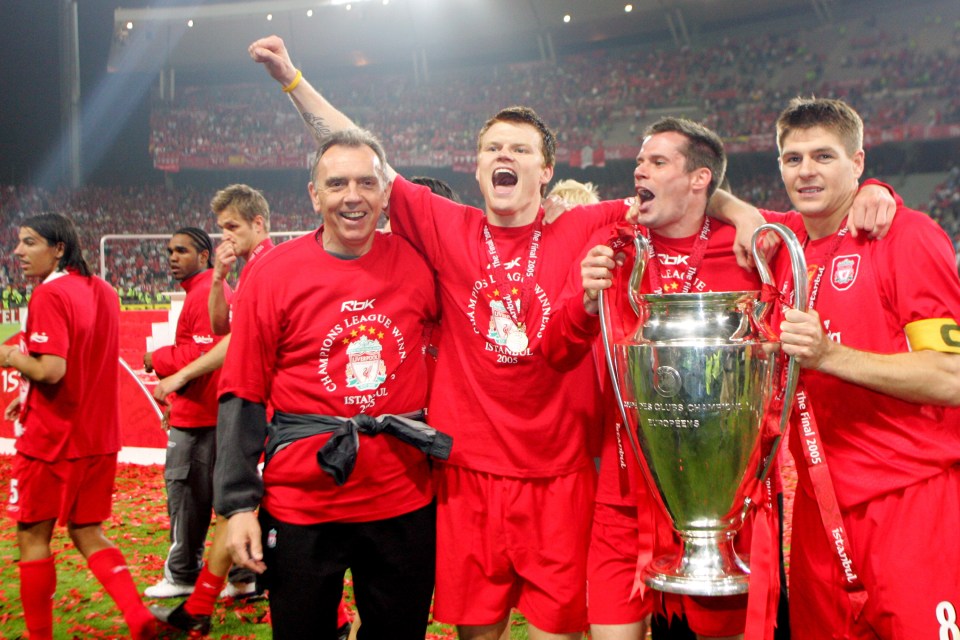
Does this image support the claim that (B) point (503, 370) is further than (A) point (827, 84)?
No

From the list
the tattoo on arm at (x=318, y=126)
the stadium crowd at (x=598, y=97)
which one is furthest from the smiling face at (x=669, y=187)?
the stadium crowd at (x=598, y=97)

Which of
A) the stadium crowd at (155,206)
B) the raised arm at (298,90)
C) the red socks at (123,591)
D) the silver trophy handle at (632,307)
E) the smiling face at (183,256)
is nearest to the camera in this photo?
the silver trophy handle at (632,307)

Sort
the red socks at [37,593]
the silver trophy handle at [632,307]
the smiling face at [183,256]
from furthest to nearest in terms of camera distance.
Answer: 1. the smiling face at [183,256]
2. the red socks at [37,593]
3. the silver trophy handle at [632,307]

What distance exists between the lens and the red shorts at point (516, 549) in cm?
246

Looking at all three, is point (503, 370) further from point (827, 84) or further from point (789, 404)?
point (827, 84)

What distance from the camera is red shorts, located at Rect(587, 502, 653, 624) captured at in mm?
2389

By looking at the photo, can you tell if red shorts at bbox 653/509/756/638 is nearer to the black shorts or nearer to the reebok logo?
the black shorts

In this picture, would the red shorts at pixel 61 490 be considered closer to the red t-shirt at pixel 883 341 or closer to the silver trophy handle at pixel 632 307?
the silver trophy handle at pixel 632 307

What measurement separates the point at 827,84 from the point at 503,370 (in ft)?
90.7

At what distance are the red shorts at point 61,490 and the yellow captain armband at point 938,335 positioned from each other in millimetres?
3557

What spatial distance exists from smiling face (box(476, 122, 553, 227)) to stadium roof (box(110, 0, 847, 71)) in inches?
1142

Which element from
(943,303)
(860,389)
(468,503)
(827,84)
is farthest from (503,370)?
(827,84)

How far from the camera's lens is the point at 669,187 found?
246 centimetres

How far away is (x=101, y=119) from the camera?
3041 centimetres
